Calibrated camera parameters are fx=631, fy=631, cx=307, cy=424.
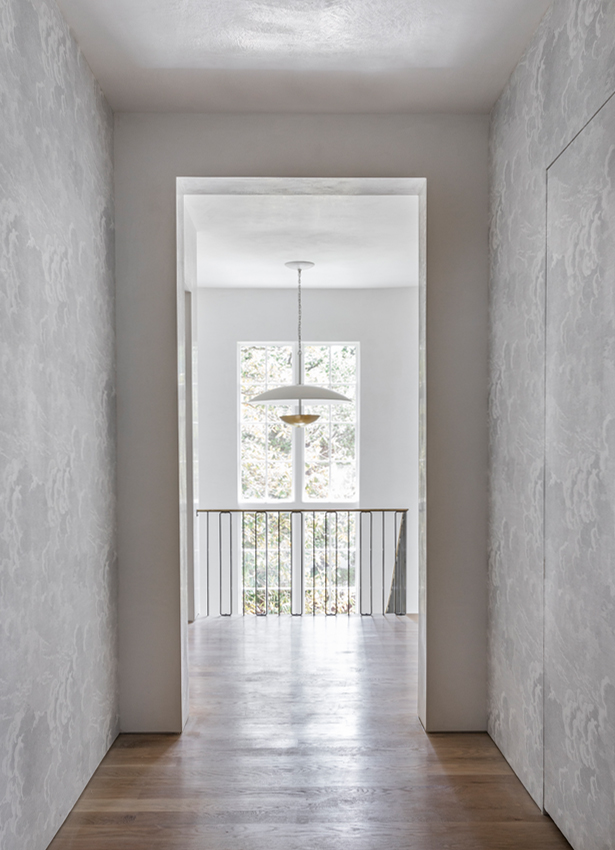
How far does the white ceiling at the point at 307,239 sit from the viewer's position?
4.23m

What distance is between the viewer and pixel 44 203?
2111mm

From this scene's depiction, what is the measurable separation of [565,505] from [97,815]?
2.03 m

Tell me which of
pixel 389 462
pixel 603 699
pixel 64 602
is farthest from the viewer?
pixel 389 462

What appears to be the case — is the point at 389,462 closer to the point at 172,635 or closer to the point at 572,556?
the point at 172,635

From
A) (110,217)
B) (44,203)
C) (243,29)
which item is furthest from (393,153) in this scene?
(44,203)

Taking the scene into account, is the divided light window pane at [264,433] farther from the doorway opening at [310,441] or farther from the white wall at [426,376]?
the white wall at [426,376]

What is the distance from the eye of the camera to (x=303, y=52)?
252 cm

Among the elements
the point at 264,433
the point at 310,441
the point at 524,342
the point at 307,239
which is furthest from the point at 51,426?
the point at 310,441

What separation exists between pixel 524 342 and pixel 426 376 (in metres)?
0.58

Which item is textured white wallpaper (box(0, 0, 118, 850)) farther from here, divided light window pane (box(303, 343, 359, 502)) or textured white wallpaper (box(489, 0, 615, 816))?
divided light window pane (box(303, 343, 359, 502))

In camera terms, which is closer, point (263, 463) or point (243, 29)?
point (243, 29)

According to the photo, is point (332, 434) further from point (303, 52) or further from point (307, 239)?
point (303, 52)

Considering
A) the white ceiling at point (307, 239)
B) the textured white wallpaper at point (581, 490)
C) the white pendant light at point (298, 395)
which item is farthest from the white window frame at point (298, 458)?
the textured white wallpaper at point (581, 490)

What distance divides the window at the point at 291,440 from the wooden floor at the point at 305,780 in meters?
3.83
